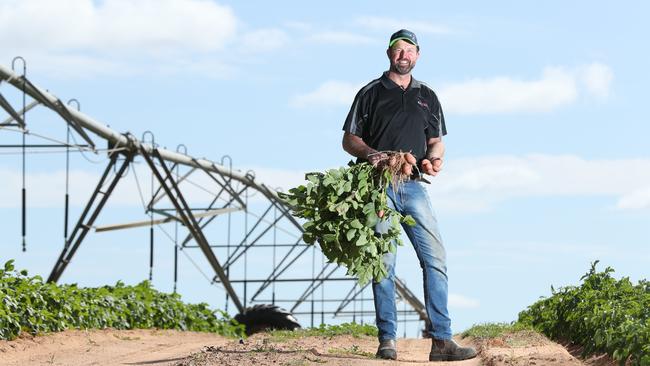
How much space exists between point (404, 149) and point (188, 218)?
460 inches

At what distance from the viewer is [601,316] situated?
27.4ft

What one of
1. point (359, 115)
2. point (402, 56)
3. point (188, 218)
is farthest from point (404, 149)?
point (188, 218)

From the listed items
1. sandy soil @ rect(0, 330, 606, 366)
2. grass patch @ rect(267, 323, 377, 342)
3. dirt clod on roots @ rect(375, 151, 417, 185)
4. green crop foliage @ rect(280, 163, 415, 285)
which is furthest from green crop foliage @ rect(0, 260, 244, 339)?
dirt clod on roots @ rect(375, 151, 417, 185)

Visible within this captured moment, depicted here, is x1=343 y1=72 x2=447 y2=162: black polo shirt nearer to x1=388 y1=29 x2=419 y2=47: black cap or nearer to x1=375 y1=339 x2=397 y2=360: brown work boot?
x1=388 y1=29 x2=419 y2=47: black cap

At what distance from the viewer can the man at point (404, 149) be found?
7.53m

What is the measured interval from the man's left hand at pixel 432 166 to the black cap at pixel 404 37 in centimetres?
83

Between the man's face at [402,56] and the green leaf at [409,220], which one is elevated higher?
the man's face at [402,56]

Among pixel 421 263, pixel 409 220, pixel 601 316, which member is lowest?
pixel 601 316

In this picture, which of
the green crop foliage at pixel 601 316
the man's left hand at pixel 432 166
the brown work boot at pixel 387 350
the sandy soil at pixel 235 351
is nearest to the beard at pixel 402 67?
the man's left hand at pixel 432 166

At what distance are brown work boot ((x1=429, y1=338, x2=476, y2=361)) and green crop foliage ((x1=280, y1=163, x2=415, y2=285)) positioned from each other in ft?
2.51

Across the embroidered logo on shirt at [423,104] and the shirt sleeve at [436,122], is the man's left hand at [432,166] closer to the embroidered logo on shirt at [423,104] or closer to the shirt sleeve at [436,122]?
the shirt sleeve at [436,122]

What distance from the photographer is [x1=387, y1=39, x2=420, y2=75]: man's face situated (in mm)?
7652

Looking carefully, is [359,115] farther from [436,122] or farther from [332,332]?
[332,332]

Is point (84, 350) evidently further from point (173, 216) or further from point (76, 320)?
point (173, 216)
